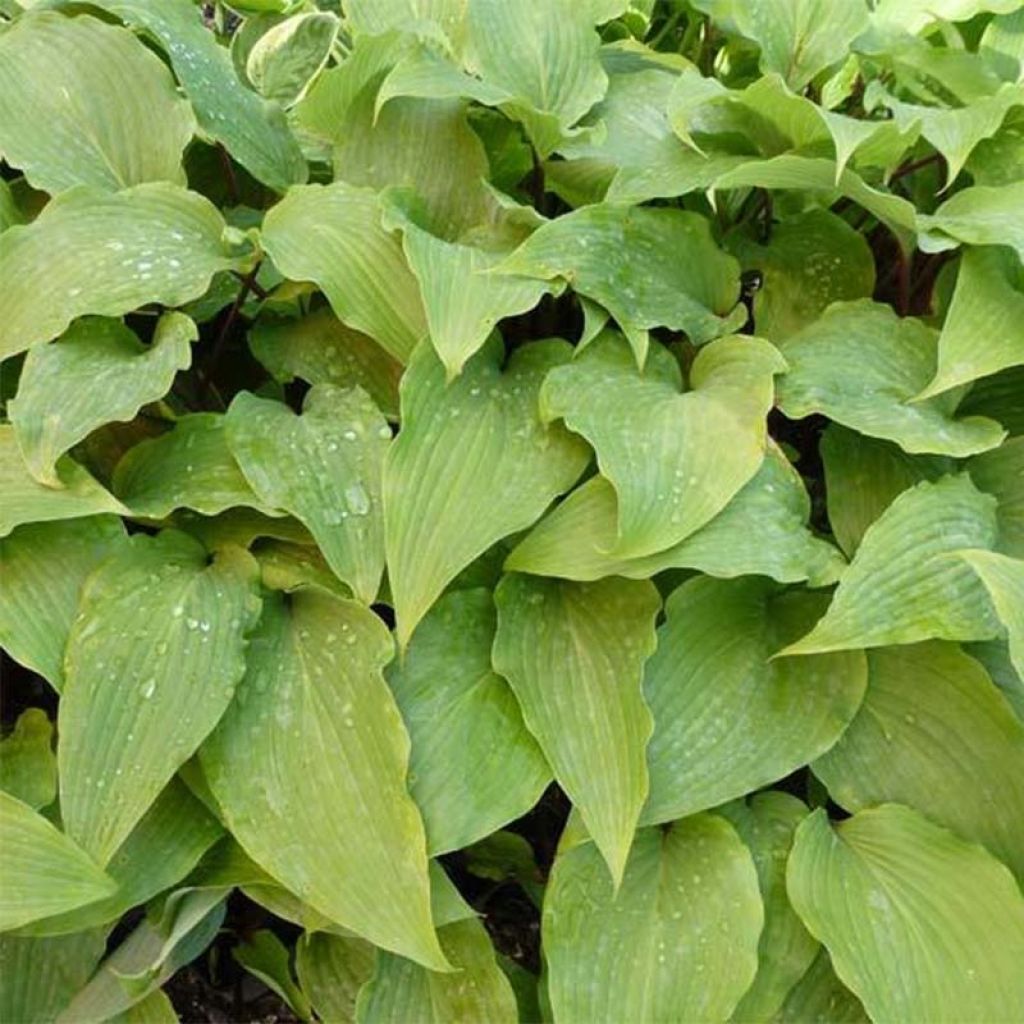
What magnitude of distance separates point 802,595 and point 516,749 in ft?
1.05

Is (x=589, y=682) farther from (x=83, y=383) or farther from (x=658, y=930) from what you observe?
(x=83, y=383)

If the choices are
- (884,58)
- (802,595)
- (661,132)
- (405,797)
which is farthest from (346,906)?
(884,58)

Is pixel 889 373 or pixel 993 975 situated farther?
pixel 889 373

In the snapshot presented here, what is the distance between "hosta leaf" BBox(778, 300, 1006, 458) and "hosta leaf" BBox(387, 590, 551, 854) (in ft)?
1.23

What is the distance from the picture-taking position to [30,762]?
1.21m

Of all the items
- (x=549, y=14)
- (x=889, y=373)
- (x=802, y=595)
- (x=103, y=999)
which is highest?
(x=549, y=14)

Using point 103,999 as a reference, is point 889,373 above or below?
above

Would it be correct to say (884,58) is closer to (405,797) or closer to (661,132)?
(661,132)

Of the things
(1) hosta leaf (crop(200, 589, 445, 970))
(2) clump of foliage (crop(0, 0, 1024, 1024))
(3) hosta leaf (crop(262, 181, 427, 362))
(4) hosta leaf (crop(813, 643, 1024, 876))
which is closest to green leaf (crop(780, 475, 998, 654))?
(2) clump of foliage (crop(0, 0, 1024, 1024))

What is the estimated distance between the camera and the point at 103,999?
1204 mm

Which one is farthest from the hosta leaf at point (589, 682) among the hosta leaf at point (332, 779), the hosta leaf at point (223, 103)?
the hosta leaf at point (223, 103)

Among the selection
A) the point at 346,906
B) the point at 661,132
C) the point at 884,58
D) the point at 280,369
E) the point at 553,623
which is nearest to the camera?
the point at 346,906

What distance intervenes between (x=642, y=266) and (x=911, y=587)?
0.44 m

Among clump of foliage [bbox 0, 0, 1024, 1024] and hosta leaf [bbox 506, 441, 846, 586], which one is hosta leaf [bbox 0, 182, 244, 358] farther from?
hosta leaf [bbox 506, 441, 846, 586]
